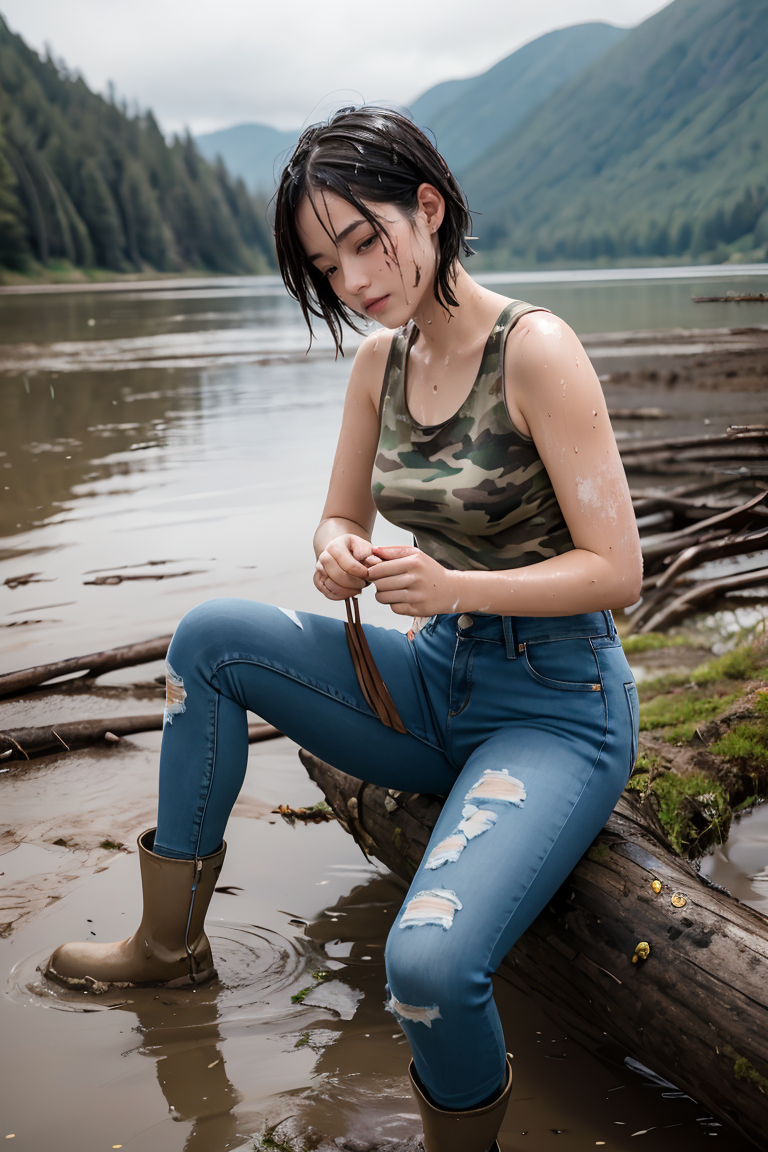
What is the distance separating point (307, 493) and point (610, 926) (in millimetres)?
5428

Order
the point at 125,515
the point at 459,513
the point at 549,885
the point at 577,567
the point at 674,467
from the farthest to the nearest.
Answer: the point at 674,467 < the point at 125,515 < the point at 459,513 < the point at 577,567 < the point at 549,885

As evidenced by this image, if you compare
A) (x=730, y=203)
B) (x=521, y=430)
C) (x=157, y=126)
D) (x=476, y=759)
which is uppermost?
(x=157, y=126)

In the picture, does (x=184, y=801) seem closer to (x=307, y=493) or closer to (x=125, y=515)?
(x=125, y=515)

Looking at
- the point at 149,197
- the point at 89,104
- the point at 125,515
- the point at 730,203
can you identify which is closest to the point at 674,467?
the point at 730,203

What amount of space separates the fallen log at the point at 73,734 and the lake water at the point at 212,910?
54mm

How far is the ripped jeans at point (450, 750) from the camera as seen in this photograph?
140 centimetres

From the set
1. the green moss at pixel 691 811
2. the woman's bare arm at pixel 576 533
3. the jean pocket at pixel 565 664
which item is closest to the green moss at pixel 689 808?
the green moss at pixel 691 811

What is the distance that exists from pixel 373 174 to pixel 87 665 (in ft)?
8.04

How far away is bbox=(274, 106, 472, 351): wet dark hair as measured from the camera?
1.76 metres

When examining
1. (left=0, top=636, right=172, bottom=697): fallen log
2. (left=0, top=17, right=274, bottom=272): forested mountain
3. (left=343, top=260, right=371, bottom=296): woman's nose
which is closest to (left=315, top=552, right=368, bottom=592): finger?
(left=343, top=260, right=371, bottom=296): woman's nose

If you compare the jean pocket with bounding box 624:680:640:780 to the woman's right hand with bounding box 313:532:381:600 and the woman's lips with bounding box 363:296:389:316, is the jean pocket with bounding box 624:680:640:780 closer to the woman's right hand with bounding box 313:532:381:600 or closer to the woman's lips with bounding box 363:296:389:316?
the woman's right hand with bounding box 313:532:381:600

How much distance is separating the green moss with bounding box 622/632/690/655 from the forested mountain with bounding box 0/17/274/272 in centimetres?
4461

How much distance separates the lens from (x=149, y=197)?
202 feet

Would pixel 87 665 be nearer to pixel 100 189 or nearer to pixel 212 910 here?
pixel 212 910
